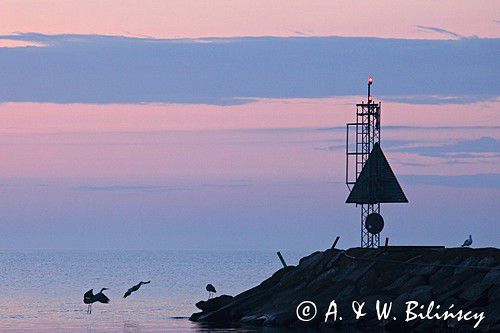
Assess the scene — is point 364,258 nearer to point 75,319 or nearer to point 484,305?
point 484,305

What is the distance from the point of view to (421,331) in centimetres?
5869

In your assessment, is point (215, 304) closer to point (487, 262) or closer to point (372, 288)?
point (372, 288)

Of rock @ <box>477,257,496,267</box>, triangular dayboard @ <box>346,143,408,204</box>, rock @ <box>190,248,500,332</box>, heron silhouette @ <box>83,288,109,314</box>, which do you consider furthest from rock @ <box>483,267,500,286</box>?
heron silhouette @ <box>83,288,109,314</box>

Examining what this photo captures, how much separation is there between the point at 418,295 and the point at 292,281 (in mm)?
9582

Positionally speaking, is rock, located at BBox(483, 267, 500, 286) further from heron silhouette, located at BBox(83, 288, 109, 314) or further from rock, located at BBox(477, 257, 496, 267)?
heron silhouette, located at BBox(83, 288, 109, 314)

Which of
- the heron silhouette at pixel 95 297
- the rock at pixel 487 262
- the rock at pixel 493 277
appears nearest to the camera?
the rock at pixel 493 277

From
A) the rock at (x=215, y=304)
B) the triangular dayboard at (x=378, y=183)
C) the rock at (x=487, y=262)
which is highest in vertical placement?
the triangular dayboard at (x=378, y=183)

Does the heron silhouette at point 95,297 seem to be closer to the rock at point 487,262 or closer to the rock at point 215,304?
the rock at point 215,304

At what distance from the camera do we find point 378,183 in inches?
2886

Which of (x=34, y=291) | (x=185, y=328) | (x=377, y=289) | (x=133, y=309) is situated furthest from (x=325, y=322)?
(x=34, y=291)

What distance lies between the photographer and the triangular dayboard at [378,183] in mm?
73250

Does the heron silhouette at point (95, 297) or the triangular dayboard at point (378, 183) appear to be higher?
the triangular dayboard at point (378, 183)

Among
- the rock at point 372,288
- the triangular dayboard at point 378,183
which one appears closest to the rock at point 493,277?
the rock at point 372,288

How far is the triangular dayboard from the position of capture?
73.2 meters
